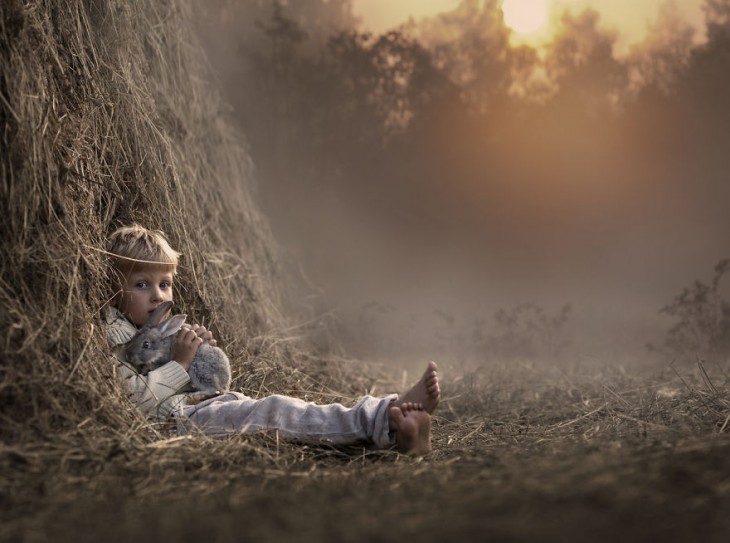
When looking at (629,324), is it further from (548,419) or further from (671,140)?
(548,419)

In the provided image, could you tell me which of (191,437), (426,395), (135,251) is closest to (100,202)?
(135,251)

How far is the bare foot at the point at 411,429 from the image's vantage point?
212cm

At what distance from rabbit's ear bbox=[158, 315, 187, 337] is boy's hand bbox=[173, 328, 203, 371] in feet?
Result: 0.08

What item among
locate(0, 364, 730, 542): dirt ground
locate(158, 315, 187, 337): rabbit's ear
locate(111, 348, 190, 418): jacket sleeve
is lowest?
locate(0, 364, 730, 542): dirt ground

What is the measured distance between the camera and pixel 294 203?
6.89 meters

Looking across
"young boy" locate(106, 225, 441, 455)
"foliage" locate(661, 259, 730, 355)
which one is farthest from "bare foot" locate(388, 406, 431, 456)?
"foliage" locate(661, 259, 730, 355)

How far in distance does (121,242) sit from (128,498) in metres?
1.26

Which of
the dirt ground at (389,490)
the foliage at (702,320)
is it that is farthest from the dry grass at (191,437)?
the foliage at (702,320)

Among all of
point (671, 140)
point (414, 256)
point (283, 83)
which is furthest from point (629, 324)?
point (283, 83)

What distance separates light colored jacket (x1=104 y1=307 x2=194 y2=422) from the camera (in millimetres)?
2357

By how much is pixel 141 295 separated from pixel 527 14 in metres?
3.89

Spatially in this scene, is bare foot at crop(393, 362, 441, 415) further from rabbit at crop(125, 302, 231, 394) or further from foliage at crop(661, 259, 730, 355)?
foliage at crop(661, 259, 730, 355)

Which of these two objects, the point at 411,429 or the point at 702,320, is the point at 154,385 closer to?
the point at 411,429

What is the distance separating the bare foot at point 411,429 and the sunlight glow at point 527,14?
12.9 ft
